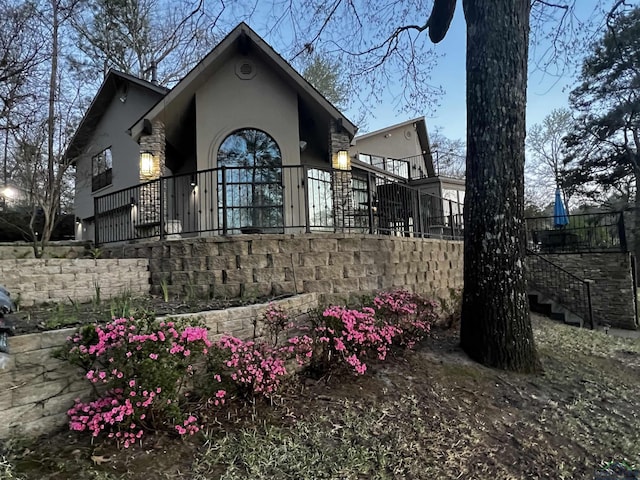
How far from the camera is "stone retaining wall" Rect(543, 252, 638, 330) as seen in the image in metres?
9.72

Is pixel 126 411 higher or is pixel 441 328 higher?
pixel 126 411

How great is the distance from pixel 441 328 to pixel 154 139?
715 cm

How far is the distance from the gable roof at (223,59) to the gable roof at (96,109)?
13.1ft

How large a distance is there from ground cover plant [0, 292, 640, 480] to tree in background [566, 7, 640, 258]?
15.8 meters

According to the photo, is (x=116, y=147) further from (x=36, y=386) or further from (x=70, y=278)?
(x=36, y=386)

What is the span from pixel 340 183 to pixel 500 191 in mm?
4015

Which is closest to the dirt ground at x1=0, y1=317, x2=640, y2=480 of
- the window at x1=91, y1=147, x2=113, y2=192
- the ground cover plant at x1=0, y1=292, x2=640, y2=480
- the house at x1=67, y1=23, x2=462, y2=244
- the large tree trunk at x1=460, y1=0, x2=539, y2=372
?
the ground cover plant at x1=0, y1=292, x2=640, y2=480

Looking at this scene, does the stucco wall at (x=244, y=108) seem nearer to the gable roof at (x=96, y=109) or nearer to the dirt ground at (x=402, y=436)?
the gable roof at (x=96, y=109)

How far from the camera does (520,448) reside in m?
2.63

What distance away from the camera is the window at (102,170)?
1221 cm

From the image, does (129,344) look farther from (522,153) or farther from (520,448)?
(522,153)

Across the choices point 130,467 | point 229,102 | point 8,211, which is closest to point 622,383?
point 130,467

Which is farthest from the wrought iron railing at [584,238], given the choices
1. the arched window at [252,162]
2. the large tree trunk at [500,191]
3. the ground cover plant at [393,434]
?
the arched window at [252,162]

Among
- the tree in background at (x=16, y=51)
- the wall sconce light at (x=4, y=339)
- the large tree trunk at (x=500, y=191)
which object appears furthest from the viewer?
the tree in background at (x=16, y=51)
